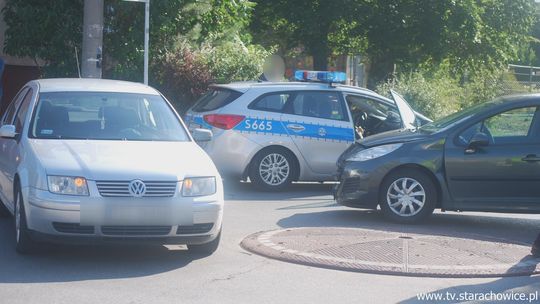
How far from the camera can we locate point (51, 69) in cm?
1839

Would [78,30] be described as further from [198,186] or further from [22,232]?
[198,186]

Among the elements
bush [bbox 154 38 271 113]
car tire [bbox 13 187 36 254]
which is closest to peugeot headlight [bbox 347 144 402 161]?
car tire [bbox 13 187 36 254]

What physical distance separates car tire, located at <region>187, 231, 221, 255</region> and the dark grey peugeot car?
2.71 meters

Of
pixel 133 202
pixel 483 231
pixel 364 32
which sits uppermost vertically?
pixel 364 32

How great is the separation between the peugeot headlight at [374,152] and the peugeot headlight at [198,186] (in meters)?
3.01

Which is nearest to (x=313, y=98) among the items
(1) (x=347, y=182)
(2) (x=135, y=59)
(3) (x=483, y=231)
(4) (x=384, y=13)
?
(1) (x=347, y=182)

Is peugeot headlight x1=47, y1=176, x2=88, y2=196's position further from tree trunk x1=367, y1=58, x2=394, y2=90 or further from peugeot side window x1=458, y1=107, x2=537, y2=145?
tree trunk x1=367, y1=58, x2=394, y2=90

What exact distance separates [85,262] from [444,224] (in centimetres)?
462

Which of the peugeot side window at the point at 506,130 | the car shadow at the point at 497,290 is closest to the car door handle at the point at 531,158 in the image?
the peugeot side window at the point at 506,130

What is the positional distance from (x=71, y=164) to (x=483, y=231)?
4.94 meters

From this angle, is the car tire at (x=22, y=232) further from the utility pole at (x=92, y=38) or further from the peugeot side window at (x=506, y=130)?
the utility pole at (x=92, y=38)

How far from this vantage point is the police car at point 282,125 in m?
13.0

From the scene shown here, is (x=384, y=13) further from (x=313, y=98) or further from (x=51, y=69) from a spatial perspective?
(x=313, y=98)

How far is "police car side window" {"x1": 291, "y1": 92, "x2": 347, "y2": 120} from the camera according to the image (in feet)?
44.0
